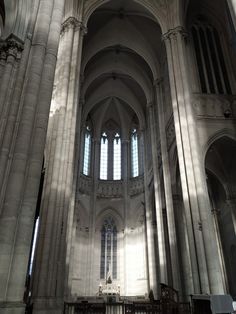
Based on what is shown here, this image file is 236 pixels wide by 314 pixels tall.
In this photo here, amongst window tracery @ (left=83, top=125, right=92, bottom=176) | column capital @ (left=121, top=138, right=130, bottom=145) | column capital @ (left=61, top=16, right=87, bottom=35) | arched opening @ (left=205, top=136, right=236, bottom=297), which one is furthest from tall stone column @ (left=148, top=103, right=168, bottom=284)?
column capital @ (left=61, top=16, right=87, bottom=35)

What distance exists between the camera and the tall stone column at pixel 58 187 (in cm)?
884

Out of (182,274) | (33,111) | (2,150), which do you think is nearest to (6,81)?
(33,111)

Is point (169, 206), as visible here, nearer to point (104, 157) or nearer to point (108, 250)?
point (108, 250)

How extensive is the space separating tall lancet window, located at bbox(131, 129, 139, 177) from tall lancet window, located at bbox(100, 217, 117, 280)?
4.44m

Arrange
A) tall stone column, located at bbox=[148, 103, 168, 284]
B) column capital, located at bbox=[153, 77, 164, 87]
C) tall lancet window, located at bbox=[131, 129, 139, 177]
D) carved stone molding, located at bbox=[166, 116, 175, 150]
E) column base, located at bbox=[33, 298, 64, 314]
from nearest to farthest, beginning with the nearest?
1. column base, located at bbox=[33, 298, 64, 314]
2. carved stone molding, located at bbox=[166, 116, 175, 150]
3. tall stone column, located at bbox=[148, 103, 168, 284]
4. column capital, located at bbox=[153, 77, 164, 87]
5. tall lancet window, located at bbox=[131, 129, 139, 177]

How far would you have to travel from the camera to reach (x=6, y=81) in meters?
7.26

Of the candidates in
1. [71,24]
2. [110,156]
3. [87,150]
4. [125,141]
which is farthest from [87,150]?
[71,24]

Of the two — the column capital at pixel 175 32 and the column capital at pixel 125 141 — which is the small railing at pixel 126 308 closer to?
the column capital at pixel 175 32

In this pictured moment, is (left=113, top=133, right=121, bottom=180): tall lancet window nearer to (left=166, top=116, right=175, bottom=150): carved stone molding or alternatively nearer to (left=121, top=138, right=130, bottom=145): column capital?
(left=121, top=138, right=130, bottom=145): column capital

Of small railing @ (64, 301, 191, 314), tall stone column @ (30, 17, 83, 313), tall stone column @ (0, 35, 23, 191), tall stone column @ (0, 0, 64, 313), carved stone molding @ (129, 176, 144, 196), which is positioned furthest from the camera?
carved stone molding @ (129, 176, 144, 196)

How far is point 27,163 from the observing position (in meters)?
5.93

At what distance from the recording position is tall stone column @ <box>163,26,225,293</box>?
1027 cm

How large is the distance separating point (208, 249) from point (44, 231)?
5.90 metres

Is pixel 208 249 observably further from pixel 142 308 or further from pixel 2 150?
pixel 2 150
